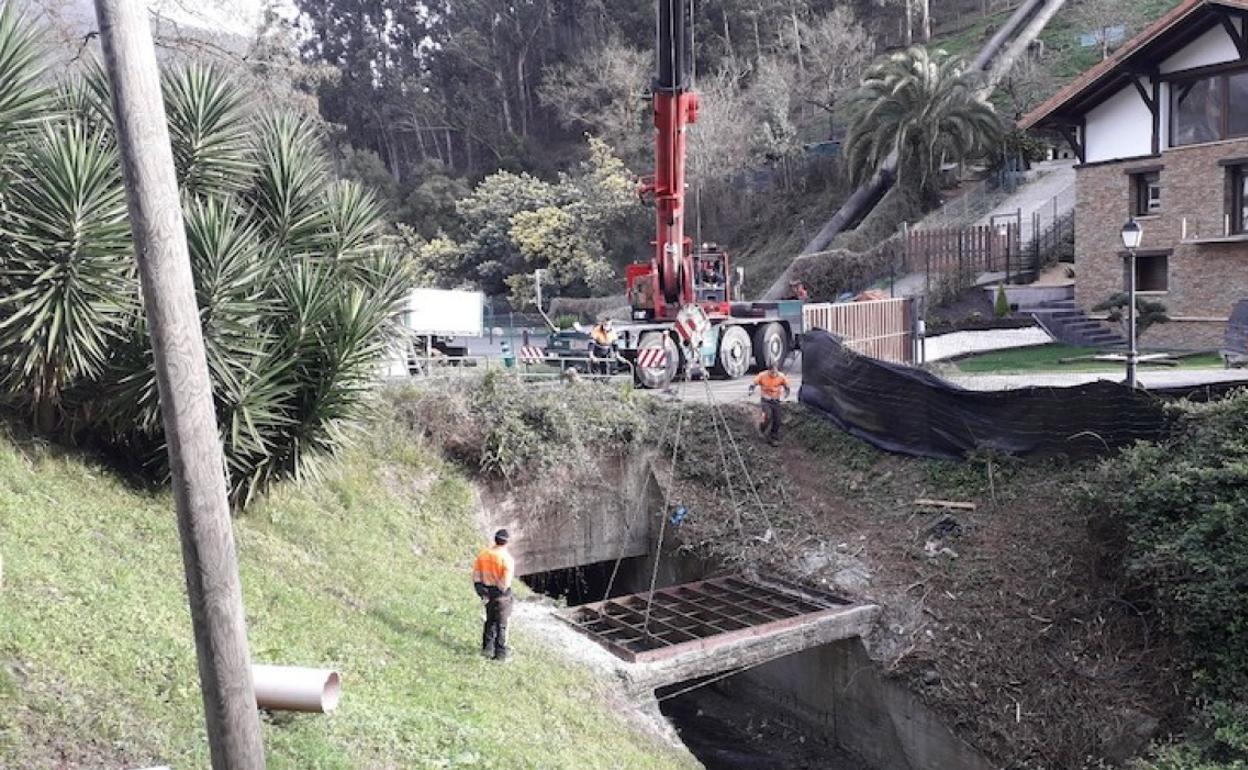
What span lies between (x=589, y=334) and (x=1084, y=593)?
451 inches

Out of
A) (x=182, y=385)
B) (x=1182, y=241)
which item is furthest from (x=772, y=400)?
(x=1182, y=241)

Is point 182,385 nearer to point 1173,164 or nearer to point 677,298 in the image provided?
point 677,298

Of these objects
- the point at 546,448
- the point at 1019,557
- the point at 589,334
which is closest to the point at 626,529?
the point at 546,448

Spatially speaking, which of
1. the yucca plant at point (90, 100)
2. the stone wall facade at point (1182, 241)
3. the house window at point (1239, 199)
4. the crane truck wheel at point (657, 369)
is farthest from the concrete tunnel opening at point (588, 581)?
the house window at point (1239, 199)

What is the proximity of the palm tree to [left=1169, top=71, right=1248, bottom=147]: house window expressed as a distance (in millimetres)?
13694

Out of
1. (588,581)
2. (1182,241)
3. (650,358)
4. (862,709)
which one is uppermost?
(1182,241)

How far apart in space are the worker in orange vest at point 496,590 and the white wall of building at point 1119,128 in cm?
2334

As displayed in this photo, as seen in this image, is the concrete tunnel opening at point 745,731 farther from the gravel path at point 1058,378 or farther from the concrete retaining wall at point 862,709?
the gravel path at point 1058,378

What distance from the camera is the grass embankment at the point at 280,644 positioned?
6.59 metres

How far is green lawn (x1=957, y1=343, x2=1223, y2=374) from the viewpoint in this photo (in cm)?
2122

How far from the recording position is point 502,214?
160 ft

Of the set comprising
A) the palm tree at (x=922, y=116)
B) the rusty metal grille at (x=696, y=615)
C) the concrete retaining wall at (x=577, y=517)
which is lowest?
the rusty metal grille at (x=696, y=615)

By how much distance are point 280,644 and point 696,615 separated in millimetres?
6792

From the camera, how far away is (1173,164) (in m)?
25.4
